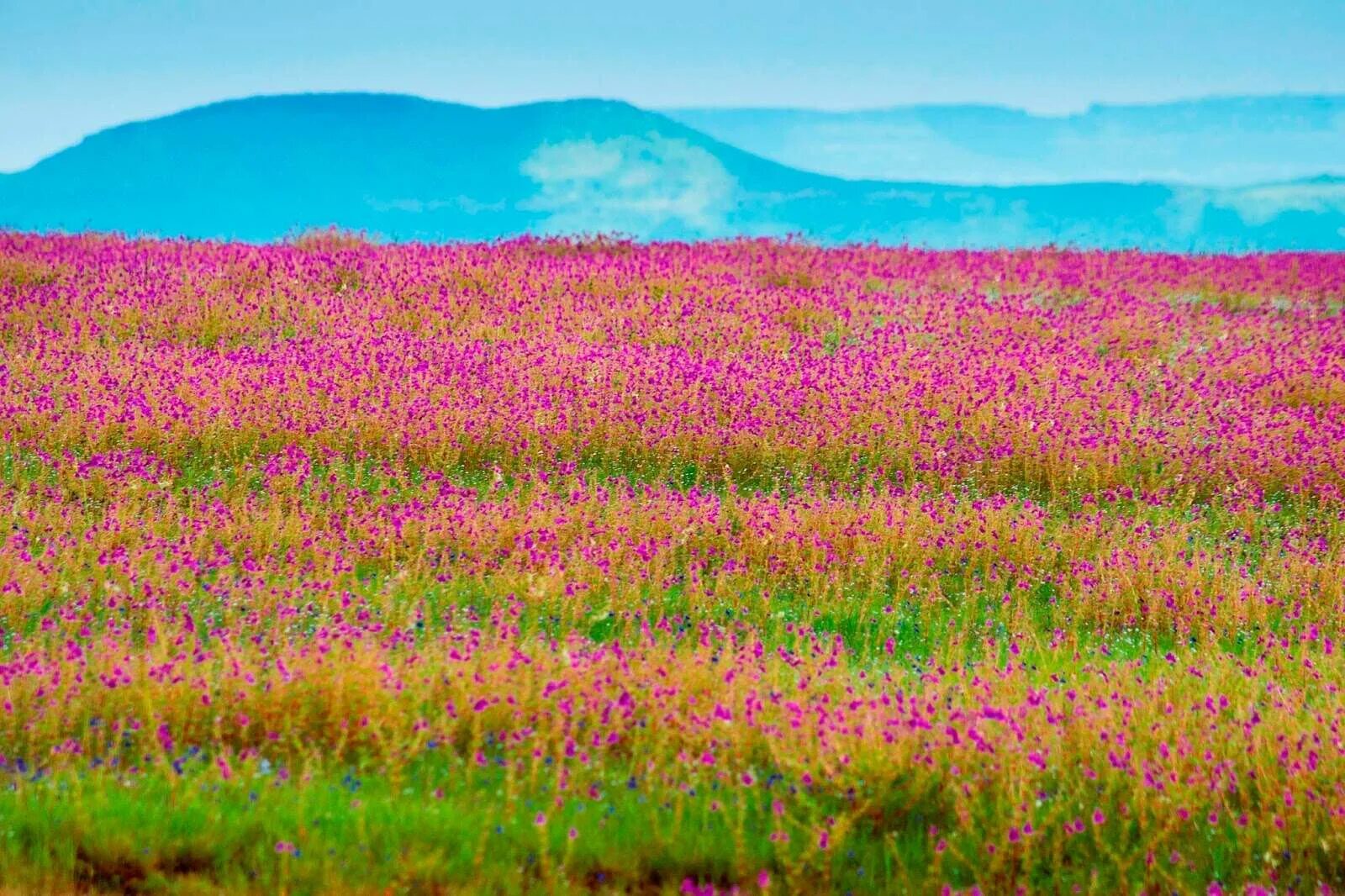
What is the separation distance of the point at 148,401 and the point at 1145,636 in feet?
22.0

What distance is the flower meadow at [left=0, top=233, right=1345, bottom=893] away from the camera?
3.23m

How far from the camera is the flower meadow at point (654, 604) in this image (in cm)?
323

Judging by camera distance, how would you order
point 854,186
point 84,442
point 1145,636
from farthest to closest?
1. point 854,186
2. point 84,442
3. point 1145,636

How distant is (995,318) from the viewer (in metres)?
12.2

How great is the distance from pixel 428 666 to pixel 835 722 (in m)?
1.57

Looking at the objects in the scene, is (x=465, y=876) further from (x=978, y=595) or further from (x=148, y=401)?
(x=148, y=401)

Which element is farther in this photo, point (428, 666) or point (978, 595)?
point (978, 595)

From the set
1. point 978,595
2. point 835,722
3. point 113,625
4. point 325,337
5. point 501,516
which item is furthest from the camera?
point 325,337

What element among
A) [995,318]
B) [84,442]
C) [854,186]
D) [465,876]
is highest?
[854,186]

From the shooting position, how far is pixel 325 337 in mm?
10227

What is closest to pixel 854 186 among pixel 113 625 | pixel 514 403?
pixel 514 403

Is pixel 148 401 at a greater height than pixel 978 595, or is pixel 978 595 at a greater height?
pixel 148 401

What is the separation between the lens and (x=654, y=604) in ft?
17.3

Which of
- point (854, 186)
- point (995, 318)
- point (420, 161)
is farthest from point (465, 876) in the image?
point (420, 161)
